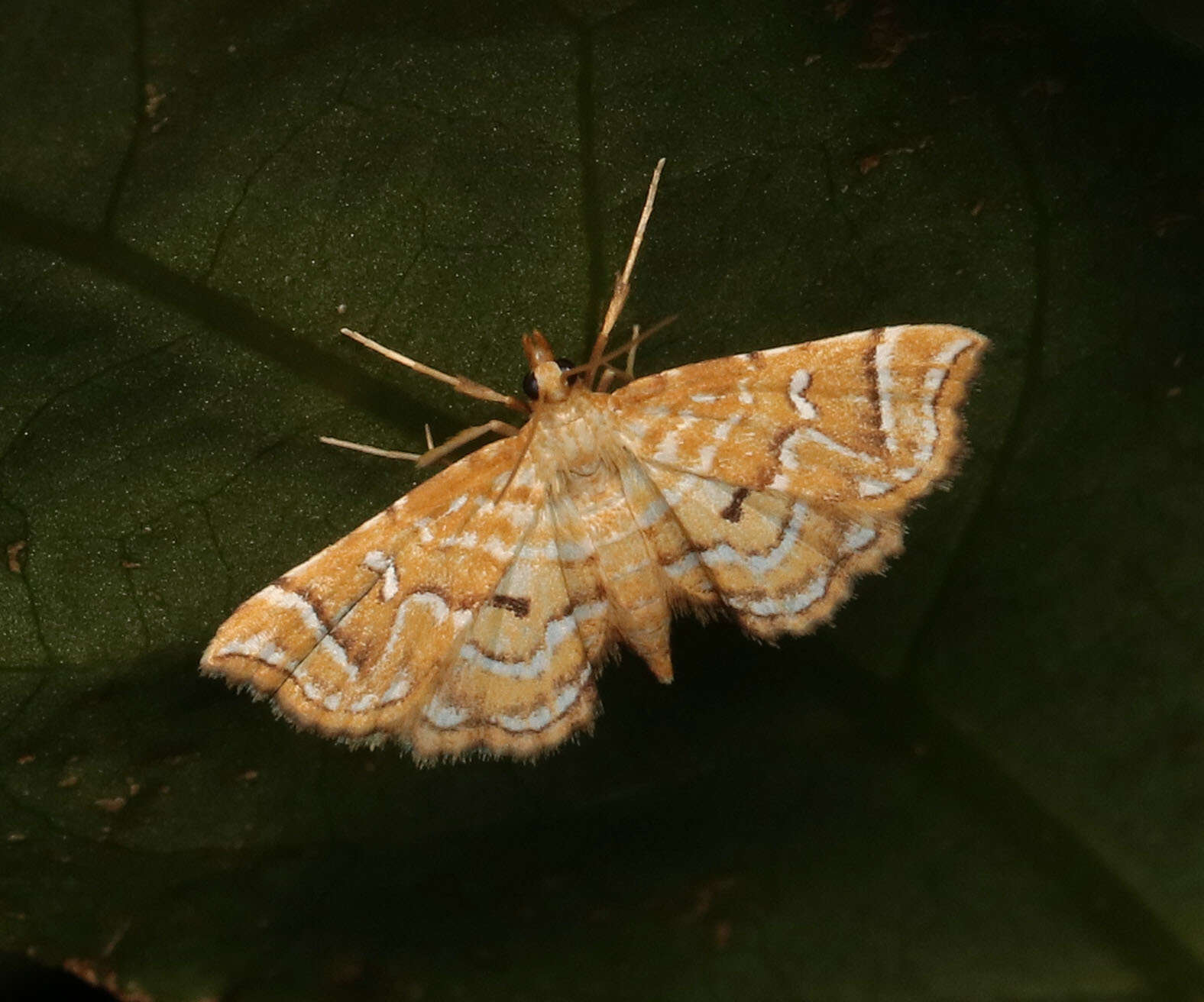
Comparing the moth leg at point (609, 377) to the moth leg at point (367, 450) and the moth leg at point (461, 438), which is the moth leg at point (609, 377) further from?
the moth leg at point (367, 450)

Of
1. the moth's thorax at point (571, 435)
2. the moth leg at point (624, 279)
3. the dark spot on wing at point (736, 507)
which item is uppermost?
the moth leg at point (624, 279)

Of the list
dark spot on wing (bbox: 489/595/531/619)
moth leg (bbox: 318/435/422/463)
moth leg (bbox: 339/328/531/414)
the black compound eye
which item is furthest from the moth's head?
dark spot on wing (bbox: 489/595/531/619)

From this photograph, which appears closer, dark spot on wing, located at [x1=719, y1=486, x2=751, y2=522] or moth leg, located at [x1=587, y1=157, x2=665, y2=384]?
moth leg, located at [x1=587, y1=157, x2=665, y2=384]

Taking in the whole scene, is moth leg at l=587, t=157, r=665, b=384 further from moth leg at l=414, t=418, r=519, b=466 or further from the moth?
moth leg at l=414, t=418, r=519, b=466

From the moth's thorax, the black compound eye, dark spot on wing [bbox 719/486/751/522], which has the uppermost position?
the black compound eye

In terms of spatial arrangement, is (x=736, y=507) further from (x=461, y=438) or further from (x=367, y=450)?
(x=367, y=450)

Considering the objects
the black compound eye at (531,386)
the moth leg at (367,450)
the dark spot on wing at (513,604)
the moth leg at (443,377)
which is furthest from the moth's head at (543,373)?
the dark spot on wing at (513,604)
